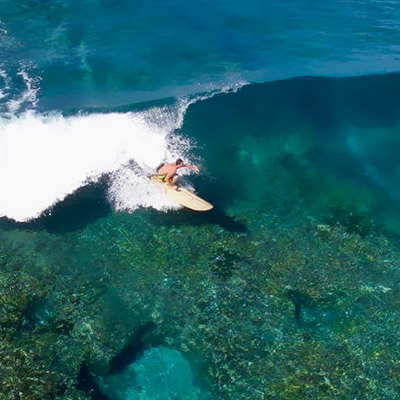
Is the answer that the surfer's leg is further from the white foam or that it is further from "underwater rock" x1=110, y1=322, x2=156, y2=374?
"underwater rock" x1=110, y1=322, x2=156, y2=374

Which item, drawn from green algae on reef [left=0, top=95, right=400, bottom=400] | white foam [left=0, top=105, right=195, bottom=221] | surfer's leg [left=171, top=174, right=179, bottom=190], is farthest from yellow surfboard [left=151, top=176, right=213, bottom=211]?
green algae on reef [left=0, top=95, right=400, bottom=400]

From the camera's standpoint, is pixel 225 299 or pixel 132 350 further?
pixel 225 299

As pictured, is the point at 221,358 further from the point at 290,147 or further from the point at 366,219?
the point at 290,147

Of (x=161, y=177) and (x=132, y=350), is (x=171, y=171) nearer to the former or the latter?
(x=161, y=177)

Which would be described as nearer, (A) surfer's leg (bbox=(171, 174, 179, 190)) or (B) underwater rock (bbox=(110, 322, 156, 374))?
(B) underwater rock (bbox=(110, 322, 156, 374))

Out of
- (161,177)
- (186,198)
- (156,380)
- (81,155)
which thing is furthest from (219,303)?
(81,155)

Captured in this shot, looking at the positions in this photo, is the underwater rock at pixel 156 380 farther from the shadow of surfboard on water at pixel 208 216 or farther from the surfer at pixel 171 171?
the surfer at pixel 171 171

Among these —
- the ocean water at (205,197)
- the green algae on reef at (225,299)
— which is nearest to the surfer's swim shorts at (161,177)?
the ocean water at (205,197)
